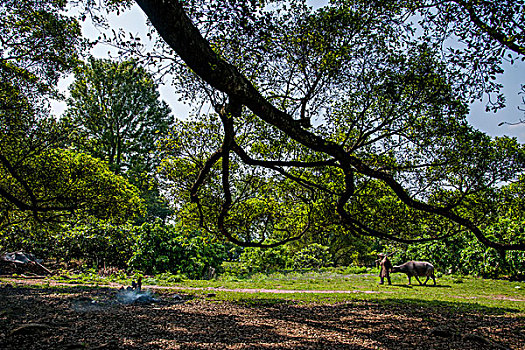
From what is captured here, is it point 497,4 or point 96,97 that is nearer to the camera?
point 497,4

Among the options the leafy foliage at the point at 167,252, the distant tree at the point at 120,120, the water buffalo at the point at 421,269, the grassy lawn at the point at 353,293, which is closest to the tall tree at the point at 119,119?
the distant tree at the point at 120,120

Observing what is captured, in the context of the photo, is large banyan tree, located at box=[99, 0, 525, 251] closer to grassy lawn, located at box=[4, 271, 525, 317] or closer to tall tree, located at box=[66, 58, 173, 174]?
grassy lawn, located at box=[4, 271, 525, 317]

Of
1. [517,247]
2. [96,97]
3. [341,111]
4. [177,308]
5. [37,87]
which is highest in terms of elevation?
[96,97]

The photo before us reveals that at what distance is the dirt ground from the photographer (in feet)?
12.0

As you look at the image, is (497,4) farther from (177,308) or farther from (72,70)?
(72,70)

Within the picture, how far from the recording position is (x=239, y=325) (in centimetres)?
460

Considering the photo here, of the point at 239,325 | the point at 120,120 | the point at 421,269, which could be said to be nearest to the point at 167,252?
the point at 239,325

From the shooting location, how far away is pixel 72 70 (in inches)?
317

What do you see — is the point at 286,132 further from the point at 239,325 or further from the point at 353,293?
the point at 353,293

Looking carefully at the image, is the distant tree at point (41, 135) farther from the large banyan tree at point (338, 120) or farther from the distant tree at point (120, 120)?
the distant tree at point (120, 120)

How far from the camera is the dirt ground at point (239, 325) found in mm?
3643

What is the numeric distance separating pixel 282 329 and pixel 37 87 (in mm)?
8009

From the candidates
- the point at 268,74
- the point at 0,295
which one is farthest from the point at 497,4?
the point at 0,295

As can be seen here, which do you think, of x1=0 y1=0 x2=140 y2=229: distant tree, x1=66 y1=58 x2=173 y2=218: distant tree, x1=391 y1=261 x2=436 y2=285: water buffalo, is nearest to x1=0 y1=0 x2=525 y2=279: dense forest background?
x1=0 y1=0 x2=140 y2=229: distant tree
